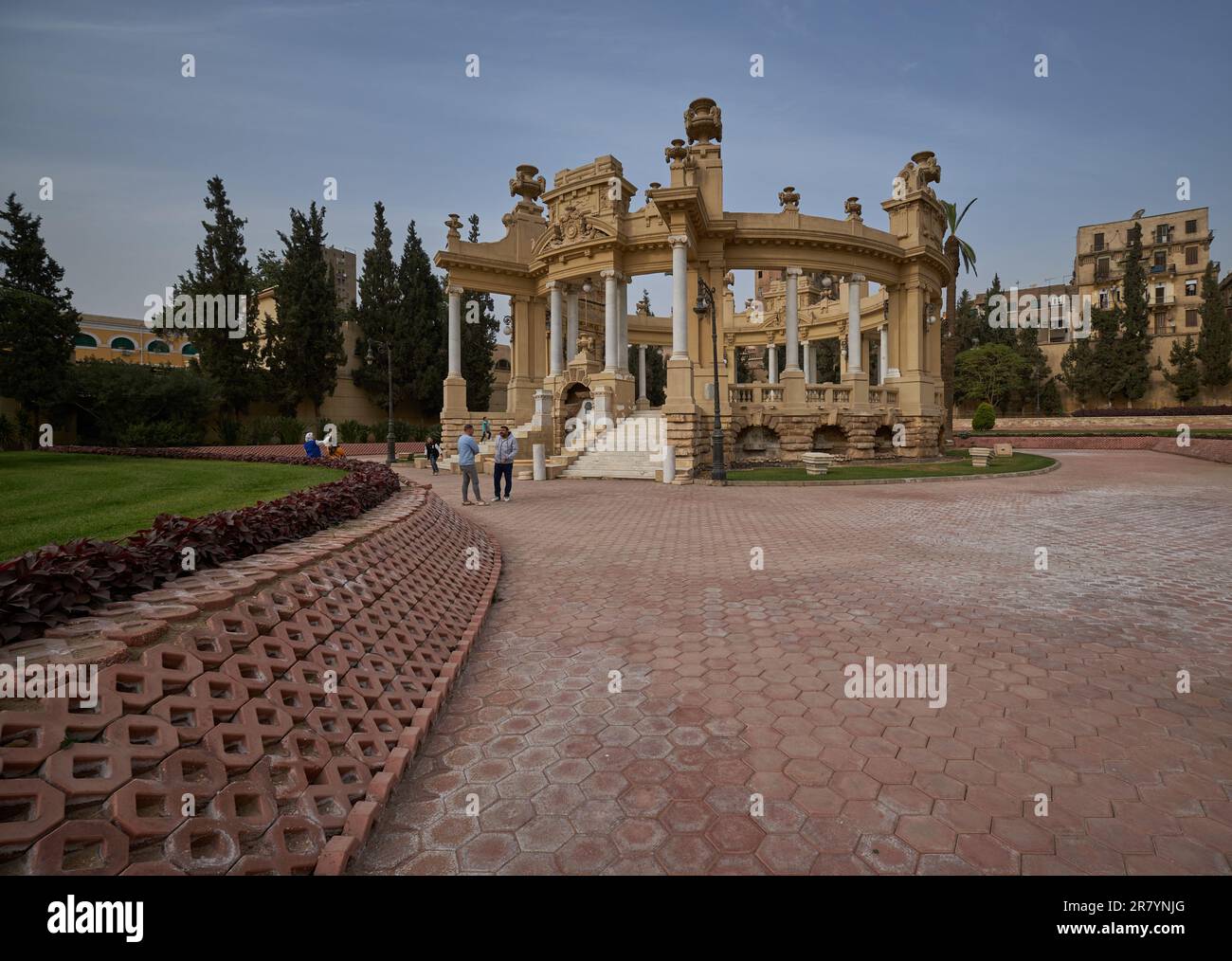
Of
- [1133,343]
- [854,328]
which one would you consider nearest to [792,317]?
[854,328]

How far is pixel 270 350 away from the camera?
3503cm

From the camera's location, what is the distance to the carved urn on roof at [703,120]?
2358 centimetres

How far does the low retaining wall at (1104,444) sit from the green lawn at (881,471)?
31.6 feet

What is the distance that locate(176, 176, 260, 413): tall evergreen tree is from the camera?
108 feet

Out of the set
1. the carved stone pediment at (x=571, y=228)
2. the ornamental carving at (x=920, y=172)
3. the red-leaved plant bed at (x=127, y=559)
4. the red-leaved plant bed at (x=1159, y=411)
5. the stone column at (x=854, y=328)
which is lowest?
the red-leaved plant bed at (x=127, y=559)

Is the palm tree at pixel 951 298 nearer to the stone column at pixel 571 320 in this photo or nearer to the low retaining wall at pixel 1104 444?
the low retaining wall at pixel 1104 444

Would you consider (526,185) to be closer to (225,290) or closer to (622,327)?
(622,327)

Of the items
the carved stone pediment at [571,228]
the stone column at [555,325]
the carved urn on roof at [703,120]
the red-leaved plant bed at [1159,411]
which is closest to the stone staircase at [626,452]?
the stone column at [555,325]

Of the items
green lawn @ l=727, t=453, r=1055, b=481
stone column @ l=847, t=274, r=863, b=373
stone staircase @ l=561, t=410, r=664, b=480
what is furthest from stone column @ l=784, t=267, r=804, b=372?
stone staircase @ l=561, t=410, r=664, b=480

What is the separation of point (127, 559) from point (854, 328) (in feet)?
87.7

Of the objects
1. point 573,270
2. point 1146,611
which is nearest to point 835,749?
point 1146,611

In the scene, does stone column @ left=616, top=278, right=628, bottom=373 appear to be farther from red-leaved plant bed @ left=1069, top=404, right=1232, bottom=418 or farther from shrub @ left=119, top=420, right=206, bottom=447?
red-leaved plant bed @ left=1069, top=404, right=1232, bottom=418

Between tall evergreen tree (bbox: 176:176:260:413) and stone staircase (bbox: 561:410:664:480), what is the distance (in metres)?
23.1
